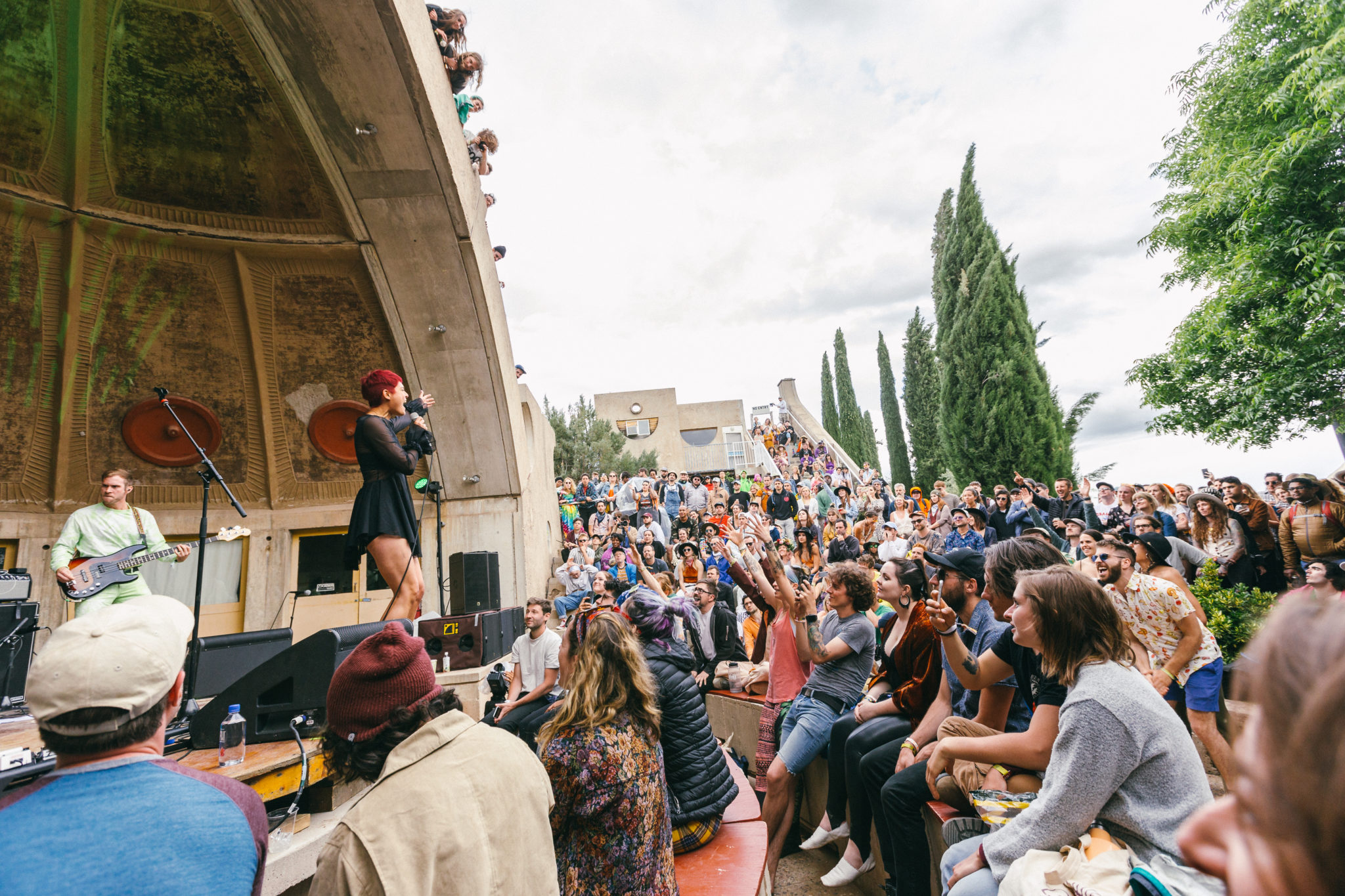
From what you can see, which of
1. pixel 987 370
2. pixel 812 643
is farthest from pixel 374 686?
pixel 987 370

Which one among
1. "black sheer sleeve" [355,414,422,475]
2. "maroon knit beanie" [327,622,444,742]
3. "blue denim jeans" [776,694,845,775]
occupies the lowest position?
"blue denim jeans" [776,694,845,775]

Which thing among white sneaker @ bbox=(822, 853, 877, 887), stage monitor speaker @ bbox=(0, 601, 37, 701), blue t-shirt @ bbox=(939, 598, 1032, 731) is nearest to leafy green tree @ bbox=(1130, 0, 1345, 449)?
blue t-shirt @ bbox=(939, 598, 1032, 731)

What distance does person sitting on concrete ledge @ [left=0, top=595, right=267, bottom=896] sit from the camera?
123cm

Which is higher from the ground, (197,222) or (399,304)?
(197,222)

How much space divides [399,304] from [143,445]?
4105mm

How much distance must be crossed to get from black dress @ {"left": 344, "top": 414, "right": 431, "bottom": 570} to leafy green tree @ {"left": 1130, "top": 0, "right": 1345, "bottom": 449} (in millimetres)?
13346

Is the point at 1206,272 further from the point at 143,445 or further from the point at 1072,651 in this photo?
the point at 143,445

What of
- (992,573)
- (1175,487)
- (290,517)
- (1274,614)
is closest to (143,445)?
(290,517)

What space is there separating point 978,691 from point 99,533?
6.52 meters

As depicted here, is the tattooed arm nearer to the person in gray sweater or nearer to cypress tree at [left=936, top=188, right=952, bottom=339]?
the person in gray sweater

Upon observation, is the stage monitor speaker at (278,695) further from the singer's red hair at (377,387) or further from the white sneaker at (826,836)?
the white sneaker at (826,836)

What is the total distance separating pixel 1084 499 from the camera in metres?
9.15

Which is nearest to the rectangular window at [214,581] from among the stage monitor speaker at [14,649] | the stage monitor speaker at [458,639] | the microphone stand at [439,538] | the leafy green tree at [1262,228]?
the microphone stand at [439,538]

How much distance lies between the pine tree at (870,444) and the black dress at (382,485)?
108 ft
